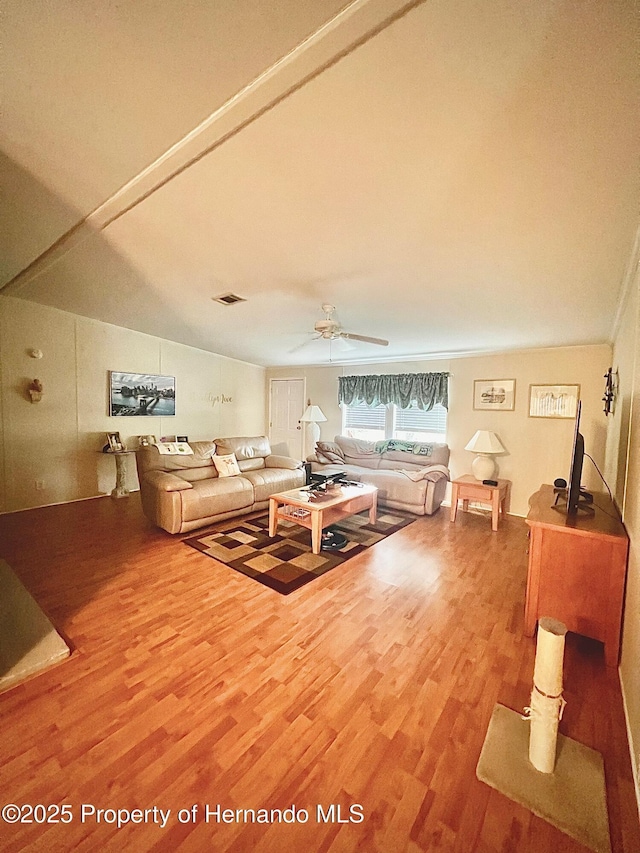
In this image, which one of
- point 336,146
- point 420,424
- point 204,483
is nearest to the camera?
point 336,146

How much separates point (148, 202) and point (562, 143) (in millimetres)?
2378

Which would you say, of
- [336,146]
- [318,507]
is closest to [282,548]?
[318,507]

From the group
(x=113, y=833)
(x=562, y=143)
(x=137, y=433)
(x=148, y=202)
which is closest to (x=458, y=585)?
(x=113, y=833)

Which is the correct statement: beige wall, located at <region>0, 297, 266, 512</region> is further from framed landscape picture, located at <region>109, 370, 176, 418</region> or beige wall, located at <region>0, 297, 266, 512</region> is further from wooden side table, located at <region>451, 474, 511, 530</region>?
wooden side table, located at <region>451, 474, 511, 530</region>

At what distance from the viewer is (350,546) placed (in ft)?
11.1

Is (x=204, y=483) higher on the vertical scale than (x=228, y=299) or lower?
lower

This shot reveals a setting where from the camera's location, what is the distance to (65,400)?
4566mm

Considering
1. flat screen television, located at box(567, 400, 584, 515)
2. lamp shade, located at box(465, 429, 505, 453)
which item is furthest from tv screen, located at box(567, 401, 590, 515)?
lamp shade, located at box(465, 429, 505, 453)

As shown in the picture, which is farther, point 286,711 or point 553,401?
point 553,401

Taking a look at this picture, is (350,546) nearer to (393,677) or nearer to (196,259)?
(393,677)

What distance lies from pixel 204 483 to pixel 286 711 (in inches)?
107

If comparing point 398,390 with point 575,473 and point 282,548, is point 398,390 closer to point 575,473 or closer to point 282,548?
point 282,548

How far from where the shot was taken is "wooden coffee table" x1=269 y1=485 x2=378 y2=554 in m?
3.19

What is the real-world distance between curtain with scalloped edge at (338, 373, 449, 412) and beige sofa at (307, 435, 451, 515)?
27.0 inches
